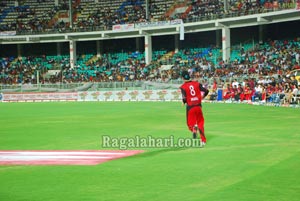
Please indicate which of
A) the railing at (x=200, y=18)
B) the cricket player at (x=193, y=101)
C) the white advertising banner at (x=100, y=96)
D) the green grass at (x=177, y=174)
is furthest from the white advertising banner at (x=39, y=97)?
the cricket player at (x=193, y=101)

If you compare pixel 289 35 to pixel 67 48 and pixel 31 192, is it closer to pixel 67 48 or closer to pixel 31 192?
pixel 67 48

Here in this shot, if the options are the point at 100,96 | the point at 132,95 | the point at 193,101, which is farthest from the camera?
the point at 100,96

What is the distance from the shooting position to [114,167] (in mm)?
10086

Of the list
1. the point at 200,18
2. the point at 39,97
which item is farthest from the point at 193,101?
the point at 200,18

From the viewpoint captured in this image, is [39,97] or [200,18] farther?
[200,18]

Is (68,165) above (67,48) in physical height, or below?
below

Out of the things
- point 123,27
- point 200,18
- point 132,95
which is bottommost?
point 132,95

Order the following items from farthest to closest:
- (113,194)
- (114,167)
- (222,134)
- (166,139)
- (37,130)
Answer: (37,130)
(222,134)
(166,139)
(114,167)
(113,194)

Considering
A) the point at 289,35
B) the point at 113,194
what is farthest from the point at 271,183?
the point at 289,35

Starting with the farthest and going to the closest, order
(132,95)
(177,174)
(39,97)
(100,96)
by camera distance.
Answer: (39,97) → (100,96) → (132,95) → (177,174)

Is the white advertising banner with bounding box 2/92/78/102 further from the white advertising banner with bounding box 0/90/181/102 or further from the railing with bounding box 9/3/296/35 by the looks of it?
the railing with bounding box 9/3/296/35

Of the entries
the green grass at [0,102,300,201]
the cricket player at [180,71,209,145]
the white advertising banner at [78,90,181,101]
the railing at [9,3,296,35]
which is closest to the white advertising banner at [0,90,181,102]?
the white advertising banner at [78,90,181,101]

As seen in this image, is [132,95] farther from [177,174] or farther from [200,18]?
[177,174]

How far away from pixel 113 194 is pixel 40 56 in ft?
212
